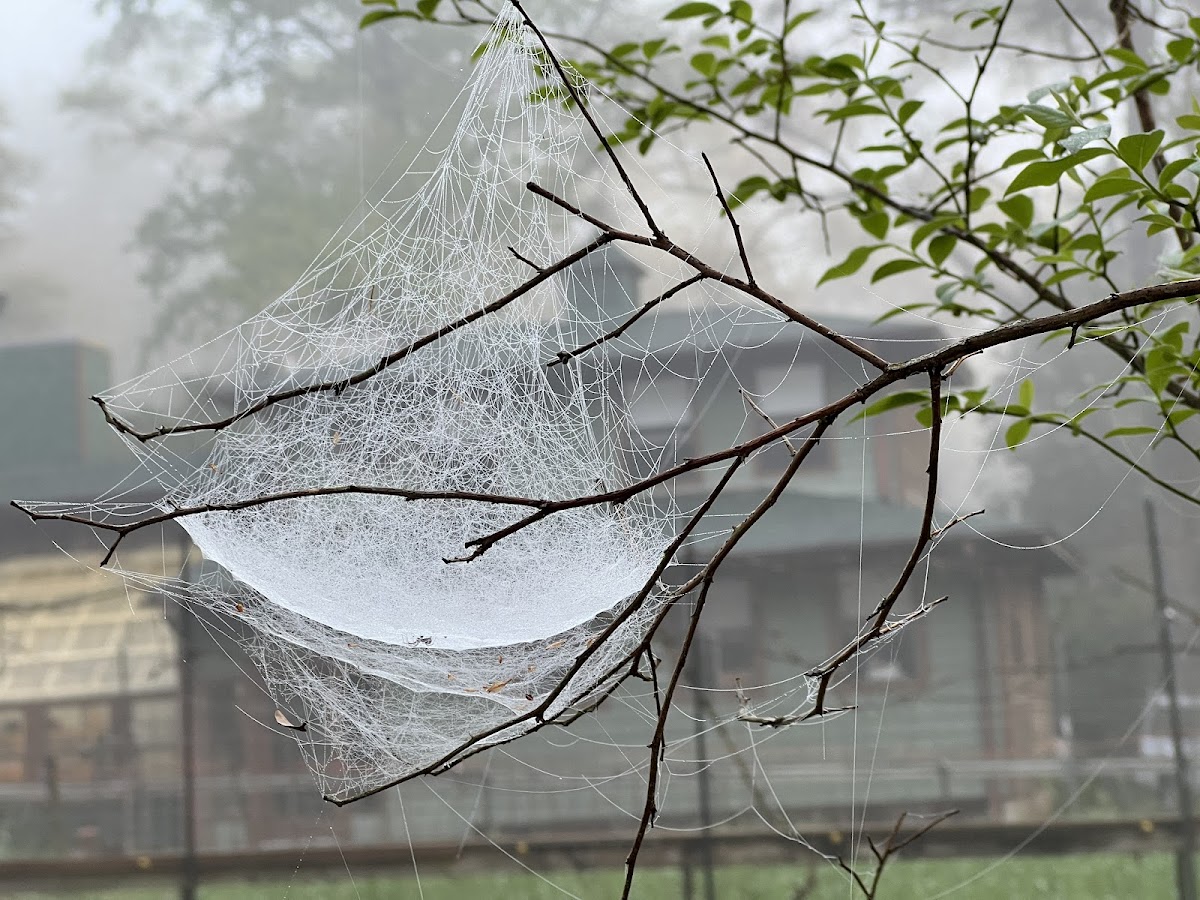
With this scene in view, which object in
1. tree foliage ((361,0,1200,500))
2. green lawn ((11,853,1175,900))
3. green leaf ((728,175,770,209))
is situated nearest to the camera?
tree foliage ((361,0,1200,500))

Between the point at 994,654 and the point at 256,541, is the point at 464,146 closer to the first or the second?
the point at 256,541

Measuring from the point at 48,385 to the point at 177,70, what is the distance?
654 millimetres

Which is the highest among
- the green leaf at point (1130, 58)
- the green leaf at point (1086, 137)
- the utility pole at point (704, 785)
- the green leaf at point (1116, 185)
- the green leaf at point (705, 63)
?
the green leaf at point (705, 63)

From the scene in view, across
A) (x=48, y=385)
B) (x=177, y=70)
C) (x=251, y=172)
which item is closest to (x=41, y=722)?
(x=48, y=385)

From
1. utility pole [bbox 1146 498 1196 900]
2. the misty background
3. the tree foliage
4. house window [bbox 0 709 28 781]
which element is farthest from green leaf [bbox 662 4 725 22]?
house window [bbox 0 709 28 781]

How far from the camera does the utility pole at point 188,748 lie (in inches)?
74.0

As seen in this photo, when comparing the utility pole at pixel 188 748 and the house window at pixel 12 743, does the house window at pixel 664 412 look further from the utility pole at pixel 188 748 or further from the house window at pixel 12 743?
the house window at pixel 12 743

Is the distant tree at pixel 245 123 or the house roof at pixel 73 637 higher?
the distant tree at pixel 245 123

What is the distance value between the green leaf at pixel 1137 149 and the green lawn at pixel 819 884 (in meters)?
1.52

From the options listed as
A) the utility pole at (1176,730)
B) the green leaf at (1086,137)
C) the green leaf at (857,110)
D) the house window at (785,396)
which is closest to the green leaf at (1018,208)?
the green leaf at (857,110)

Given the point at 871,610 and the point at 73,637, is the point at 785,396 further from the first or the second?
the point at 73,637

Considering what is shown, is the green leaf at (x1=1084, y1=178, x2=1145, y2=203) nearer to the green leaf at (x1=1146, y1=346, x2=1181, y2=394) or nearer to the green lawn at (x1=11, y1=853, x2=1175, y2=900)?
the green leaf at (x1=1146, y1=346, x2=1181, y2=394)

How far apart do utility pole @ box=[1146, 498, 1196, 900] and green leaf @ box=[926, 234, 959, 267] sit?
4.38 feet

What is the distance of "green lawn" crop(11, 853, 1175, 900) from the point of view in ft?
5.80
